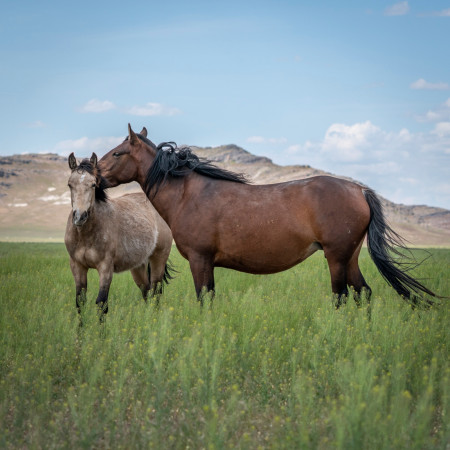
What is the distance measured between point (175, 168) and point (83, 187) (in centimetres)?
144

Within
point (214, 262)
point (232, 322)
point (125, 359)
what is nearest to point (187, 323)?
point (232, 322)

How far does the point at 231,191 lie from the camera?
7.51 meters

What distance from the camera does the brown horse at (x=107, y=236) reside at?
700 cm

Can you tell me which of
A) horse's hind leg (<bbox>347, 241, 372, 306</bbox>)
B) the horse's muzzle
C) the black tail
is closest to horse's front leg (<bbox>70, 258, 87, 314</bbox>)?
the horse's muzzle

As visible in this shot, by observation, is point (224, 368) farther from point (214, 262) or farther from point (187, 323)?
point (214, 262)

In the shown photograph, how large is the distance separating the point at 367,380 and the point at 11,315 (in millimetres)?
5014

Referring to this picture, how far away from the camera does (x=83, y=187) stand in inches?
272

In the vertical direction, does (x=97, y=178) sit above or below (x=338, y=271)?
above

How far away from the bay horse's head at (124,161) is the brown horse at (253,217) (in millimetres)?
14

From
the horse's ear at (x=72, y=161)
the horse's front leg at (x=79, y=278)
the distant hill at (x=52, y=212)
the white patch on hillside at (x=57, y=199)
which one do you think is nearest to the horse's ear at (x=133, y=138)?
the horse's ear at (x=72, y=161)

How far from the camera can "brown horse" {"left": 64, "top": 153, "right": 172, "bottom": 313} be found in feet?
23.0

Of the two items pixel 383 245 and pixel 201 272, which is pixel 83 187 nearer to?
pixel 201 272

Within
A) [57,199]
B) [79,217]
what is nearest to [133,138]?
[79,217]

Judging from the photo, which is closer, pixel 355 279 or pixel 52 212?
pixel 355 279
